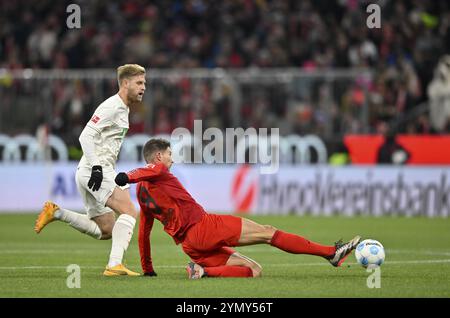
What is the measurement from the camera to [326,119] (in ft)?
72.7

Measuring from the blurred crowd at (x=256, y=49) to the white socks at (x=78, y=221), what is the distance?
11.2 metres

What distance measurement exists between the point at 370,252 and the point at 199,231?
5.97 feet

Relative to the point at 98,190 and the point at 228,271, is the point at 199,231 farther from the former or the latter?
the point at 98,190

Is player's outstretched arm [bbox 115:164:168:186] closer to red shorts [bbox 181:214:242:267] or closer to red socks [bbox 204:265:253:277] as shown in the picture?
red shorts [bbox 181:214:242:267]

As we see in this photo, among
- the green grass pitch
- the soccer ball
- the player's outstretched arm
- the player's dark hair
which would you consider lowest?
the green grass pitch

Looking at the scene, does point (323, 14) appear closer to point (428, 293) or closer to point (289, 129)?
point (289, 129)

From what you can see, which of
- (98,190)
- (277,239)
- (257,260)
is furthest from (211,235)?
(257,260)

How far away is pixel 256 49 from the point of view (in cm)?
2523

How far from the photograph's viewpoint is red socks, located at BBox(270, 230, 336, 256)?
1006 cm

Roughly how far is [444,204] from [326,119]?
129 inches

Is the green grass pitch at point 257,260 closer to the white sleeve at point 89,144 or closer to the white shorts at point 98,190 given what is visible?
the white shorts at point 98,190

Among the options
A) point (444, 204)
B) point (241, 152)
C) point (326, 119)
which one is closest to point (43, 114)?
point (241, 152)

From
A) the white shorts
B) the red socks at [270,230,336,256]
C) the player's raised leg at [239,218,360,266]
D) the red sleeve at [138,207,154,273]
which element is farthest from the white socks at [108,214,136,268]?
the red socks at [270,230,336,256]

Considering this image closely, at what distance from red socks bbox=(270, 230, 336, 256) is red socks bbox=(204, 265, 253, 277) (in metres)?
0.43
